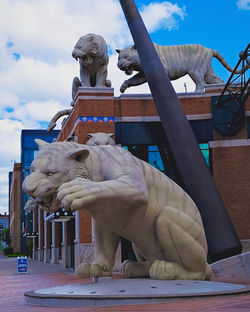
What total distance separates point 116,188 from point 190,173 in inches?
258

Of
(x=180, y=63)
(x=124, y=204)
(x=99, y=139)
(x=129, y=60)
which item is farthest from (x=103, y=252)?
(x=180, y=63)

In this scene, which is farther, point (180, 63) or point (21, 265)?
point (180, 63)

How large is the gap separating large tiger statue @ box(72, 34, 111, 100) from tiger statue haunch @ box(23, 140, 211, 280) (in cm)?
1192

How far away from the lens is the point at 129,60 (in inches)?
711

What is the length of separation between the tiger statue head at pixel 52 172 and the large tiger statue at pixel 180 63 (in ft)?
43.5

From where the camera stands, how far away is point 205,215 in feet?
36.8

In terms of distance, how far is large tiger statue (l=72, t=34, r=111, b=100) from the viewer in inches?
671

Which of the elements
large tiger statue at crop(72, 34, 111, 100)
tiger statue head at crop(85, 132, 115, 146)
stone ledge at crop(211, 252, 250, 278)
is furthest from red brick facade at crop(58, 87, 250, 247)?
stone ledge at crop(211, 252, 250, 278)

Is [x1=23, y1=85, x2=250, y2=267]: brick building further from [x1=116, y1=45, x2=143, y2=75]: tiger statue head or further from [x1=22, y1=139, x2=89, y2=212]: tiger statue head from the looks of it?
[x1=22, y1=139, x2=89, y2=212]: tiger statue head

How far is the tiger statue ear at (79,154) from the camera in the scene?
5254 millimetres

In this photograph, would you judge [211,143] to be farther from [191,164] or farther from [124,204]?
[124,204]

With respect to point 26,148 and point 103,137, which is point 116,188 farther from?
point 26,148

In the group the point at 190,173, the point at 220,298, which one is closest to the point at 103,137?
the point at 190,173

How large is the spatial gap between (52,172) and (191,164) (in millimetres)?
6624
